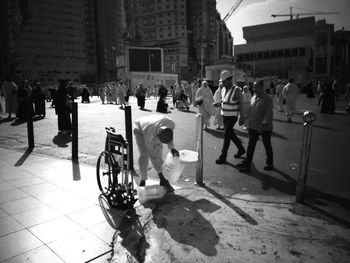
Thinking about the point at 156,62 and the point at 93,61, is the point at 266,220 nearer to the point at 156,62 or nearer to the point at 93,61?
the point at 156,62

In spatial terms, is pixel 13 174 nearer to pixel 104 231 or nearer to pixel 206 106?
pixel 104 231

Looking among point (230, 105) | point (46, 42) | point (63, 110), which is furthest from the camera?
point (46, 42)

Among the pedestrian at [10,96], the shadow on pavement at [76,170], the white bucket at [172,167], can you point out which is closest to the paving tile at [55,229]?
the white bucket at [172,167]

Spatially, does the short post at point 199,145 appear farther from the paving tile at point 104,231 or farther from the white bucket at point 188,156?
the paving tile at point 104,231

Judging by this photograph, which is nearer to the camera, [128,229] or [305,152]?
[128,229]

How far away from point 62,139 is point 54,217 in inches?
256

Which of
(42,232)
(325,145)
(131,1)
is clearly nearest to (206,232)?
(42,232)

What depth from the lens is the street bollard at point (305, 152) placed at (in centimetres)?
430

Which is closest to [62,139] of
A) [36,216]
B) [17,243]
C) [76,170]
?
[76,170]

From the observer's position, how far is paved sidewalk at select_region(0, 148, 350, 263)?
125 inches

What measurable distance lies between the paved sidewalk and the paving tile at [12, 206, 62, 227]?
12 millimetres

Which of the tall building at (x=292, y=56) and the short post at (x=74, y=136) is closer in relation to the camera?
the short post at (x=74, y=136)

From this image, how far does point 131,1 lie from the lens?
151000mm

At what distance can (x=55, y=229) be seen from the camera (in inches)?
147
